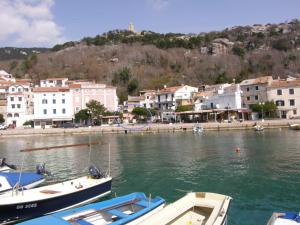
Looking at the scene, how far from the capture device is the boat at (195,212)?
1272 cm

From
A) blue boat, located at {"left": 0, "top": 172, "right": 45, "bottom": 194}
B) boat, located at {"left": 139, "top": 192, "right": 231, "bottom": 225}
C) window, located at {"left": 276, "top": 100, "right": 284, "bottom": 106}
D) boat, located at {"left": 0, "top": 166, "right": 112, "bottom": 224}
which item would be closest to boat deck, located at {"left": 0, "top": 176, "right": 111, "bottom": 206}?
boat, located at {"left": 0, "top": 166, "right": 112, "bottom": 224}

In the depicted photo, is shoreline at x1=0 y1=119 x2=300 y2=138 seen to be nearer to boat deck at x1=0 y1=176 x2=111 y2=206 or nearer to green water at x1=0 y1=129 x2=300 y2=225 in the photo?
green water at x1=0 y1=129 x2=300 y2=225

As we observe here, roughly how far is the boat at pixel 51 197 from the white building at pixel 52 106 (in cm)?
7827

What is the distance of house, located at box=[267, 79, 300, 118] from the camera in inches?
3066

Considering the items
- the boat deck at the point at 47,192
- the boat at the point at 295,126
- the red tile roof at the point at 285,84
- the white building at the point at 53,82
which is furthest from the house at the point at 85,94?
the boat deck at the point at 47,192

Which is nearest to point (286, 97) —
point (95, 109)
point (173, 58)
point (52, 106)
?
point (95, 109)

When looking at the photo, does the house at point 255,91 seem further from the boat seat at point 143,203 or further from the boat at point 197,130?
the boat seat at point 143,203

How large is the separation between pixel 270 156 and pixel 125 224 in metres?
25.4

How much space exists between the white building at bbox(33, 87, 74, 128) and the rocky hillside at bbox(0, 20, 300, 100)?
29720 millimetres

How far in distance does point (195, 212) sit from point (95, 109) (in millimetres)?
77602

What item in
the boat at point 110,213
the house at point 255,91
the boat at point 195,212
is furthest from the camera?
the house at point 255,91

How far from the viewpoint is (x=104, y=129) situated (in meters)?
78.9

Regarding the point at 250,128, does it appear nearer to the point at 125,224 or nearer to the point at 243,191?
the point at 243,191

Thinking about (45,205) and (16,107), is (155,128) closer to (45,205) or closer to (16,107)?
(16,107)
